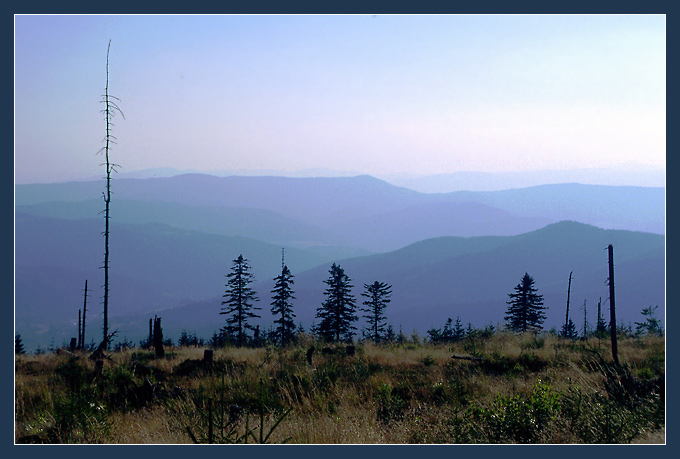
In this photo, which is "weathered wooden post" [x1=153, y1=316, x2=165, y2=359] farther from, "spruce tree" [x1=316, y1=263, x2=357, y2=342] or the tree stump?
"spruce tree" [x1=316, y1=263, x2=357, y2=342]

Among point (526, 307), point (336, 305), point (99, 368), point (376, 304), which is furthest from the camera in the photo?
point (376, 304)

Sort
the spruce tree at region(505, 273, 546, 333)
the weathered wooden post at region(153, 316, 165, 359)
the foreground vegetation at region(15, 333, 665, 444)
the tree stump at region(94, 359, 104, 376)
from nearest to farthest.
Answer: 1. the foreground vegetation at region(15, 333, 665, 444)
2. the tree stump at region(94, 359, 104, 376)
3. the weathered wooden post at region(153, 316, 165, 359)
4. the spruce tree at region(505, 273, 546, 333)

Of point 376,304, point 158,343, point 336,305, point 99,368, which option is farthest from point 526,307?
point 99,368

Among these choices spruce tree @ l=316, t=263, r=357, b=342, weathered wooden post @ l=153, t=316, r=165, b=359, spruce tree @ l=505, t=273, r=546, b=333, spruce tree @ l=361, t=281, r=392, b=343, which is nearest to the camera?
weathered wooden post @ l=153, t=316, r=165, b=359

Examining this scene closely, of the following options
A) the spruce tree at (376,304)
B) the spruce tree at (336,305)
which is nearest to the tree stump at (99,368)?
the spruce tree at (336,305)

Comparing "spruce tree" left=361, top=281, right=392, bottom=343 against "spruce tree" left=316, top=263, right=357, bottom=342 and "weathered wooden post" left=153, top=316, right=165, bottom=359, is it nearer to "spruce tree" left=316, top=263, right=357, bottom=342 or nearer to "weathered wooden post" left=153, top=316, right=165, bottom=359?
"spruce tree" left=316, top=263, right=357, bottom=342

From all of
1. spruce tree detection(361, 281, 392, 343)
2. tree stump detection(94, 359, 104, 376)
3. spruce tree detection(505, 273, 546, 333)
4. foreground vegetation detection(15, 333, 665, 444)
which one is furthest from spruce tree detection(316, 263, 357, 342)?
tree stump detection(94, 359, 104, 376)

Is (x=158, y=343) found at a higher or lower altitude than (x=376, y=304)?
higher

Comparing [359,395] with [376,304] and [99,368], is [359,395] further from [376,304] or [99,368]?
[376,304]

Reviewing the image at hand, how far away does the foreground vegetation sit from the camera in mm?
9734

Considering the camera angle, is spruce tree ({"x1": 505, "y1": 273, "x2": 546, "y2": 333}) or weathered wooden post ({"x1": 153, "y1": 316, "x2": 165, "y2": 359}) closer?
weathered wooden post ({"x1": 153, "y1": 316, "x2": 165, "y2": 359})

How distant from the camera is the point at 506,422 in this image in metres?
9.78

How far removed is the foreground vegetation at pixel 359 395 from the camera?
973cm

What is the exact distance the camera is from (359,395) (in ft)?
43.0
